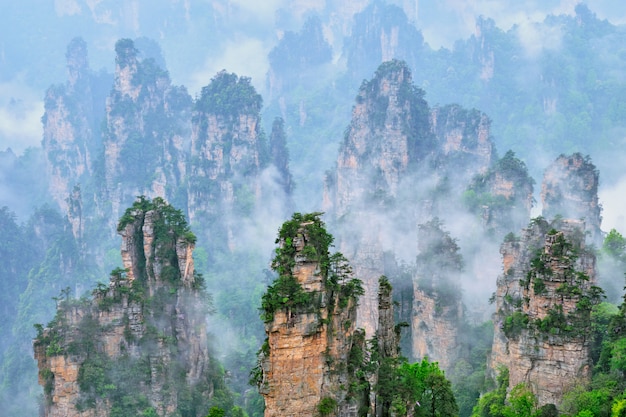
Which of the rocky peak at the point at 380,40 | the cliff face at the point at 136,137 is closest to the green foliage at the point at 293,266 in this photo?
the cliff face at the point at 136,137

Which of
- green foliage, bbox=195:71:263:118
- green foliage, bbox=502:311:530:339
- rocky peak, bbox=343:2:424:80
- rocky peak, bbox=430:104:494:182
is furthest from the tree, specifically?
rocky peak, bbox=343:2:424:80

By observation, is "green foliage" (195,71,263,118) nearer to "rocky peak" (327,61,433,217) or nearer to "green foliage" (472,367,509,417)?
"rocky peak" (327,61,433,217)

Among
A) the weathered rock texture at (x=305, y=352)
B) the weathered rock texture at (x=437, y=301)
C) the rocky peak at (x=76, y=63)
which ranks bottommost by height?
the weathered rock texture at (x=305, y=352)

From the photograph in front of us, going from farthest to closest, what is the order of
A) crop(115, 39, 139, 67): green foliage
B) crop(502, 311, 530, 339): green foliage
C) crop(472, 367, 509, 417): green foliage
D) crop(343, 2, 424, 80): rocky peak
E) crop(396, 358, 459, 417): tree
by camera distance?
crop(343, 2, 424, 80): rocky peak < crop(115, 39, 139, 67): green foliage < crop(472, 367, 509, 417): green foliage < crop(502, 311, 530, 339): green foliage < crop(396, 358, 459, 417): tree

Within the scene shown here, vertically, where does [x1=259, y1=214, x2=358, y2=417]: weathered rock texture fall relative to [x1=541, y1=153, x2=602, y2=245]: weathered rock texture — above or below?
below

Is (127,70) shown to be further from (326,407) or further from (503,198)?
Answer: (326,407)

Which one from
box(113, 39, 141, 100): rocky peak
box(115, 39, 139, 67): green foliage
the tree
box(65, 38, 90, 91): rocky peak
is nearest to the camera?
the tree

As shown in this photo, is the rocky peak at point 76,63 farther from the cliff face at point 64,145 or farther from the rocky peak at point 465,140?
the rocky peak at point 465,140
